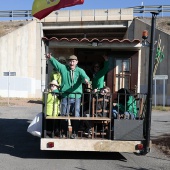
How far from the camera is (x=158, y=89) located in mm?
27344

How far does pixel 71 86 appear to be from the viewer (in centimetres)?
735

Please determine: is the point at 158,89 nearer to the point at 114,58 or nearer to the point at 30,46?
the point at 30,46

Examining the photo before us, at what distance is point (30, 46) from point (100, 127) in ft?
85.9

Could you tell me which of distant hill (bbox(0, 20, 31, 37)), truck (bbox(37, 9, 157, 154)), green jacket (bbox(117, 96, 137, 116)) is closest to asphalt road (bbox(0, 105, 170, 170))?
truck (bbox(37, 9, 157, 154))

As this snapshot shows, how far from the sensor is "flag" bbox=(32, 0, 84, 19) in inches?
316

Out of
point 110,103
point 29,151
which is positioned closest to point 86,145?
point 110,103

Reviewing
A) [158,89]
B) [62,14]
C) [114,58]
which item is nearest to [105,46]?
[114,58]

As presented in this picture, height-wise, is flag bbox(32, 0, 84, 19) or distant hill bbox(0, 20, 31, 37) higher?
distant hill bbox(0, 20, 31, 37)

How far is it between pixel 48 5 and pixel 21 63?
23851mm

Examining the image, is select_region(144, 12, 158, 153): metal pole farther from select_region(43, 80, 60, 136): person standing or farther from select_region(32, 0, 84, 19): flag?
select_region(43, 80, 60, 136): person standing

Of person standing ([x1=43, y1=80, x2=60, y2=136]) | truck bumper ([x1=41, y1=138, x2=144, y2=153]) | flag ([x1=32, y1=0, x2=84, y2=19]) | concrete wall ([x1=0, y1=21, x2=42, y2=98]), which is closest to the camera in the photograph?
truck bumper ([x1=41, y1=138, x2=144, y2=153])

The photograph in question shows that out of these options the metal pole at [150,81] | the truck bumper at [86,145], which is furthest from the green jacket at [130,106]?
the truck bumper at [86,145]

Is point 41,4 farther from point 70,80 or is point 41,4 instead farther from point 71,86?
point 71,86

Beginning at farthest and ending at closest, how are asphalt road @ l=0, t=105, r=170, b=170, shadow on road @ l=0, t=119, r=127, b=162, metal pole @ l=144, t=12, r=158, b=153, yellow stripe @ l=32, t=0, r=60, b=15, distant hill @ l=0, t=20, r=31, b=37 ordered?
distant hill @ l=0, t=20, r=31, b=37 < yellow stripe @ l=32, t=0, r=60, b=15 < shadow on road @ l=0, t=119, r=127, b=162 < metal pole @ l=144, t=12, r=158, b=153 < asphalt road @ l=0, t=105, r=170, b=170
